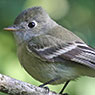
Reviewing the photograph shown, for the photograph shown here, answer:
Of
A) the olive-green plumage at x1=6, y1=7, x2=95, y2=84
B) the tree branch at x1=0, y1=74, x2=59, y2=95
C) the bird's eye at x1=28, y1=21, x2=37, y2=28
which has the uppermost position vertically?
the bird's eye at x1=28, y1=21, x2=37, y2=28

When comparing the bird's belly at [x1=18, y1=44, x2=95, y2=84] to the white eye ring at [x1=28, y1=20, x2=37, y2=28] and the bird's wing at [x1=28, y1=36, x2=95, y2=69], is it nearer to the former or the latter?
the bird's wing at [x1=28, y1=36, x2=95, y2=69]

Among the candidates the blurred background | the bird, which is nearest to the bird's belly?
the bird

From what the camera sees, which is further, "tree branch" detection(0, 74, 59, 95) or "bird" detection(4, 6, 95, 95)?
"bird" detection(4, 6, 95, 95)

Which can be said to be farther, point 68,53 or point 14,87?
point 68,53

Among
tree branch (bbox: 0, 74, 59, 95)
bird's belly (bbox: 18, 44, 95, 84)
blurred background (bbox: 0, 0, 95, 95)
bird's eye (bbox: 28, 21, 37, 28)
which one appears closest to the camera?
tree branch (bbox: 0, 74, 59, 95)

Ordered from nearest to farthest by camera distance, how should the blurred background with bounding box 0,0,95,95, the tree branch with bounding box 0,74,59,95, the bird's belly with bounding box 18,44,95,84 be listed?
1. the tree branch with bounding box 0,74,59,95
2. the bird's belly with bounding box 18,44,95,84
3. the blurred background with bounding box 0,0,95,95

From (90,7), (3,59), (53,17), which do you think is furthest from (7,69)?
(90,7)

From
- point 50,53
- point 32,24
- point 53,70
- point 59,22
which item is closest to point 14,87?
point 53,70

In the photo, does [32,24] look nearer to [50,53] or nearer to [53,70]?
[50,53]
